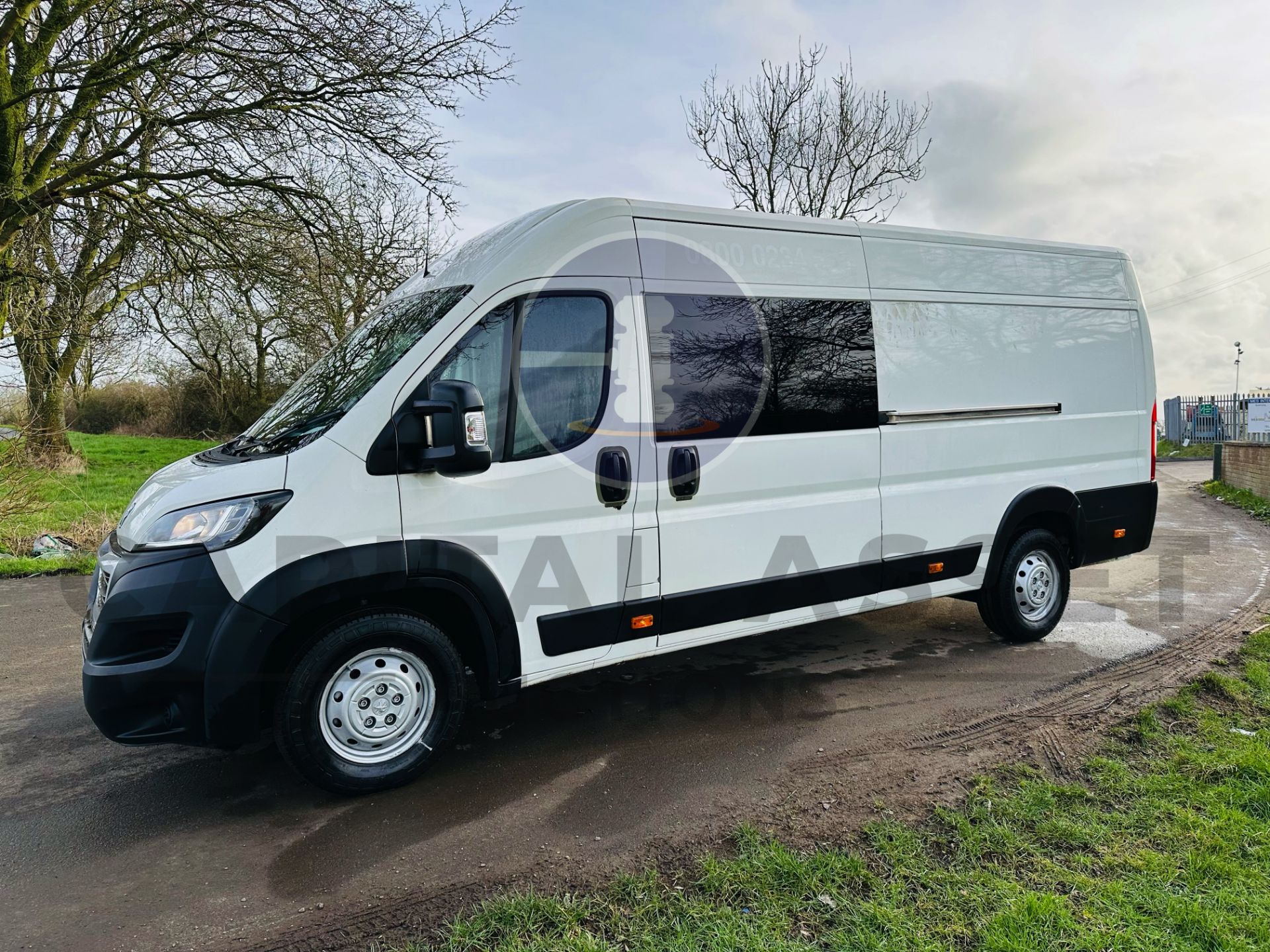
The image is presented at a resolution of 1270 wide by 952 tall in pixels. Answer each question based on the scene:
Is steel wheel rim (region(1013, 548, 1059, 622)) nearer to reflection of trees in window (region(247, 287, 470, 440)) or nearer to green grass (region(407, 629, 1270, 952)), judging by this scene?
green grass (region(407, 629, 1270, 952))

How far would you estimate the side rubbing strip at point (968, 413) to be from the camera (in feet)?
16.3

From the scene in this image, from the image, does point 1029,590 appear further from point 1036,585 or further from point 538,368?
point 538,368

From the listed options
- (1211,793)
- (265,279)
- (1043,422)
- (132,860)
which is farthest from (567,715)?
(265,279)

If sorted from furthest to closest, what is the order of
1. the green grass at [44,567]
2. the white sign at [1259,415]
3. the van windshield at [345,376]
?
the white sign at [1259,415], the green grass at [44,567], the van windshield at [345,376]

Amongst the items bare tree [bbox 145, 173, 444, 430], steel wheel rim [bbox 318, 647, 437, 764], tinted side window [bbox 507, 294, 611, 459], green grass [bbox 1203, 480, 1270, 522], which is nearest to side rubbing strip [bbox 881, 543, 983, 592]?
tinted side window [bbox 507, 294, 611, 459]

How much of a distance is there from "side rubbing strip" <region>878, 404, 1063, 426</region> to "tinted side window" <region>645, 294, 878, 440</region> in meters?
0.14

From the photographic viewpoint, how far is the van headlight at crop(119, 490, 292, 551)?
11.0 feet

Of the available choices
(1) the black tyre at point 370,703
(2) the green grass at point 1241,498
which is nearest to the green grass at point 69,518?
(1) the black tyre at point 370,703

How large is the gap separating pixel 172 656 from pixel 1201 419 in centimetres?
3920

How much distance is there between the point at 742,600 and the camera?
14.6 feet

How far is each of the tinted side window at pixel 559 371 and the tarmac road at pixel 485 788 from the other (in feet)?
5.19

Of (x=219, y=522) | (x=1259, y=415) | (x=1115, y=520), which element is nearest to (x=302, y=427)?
(x=219, y=522)

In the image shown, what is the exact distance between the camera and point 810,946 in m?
2.58

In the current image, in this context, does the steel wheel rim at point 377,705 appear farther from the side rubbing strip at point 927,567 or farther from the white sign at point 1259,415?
the white sign at point 1259,415
